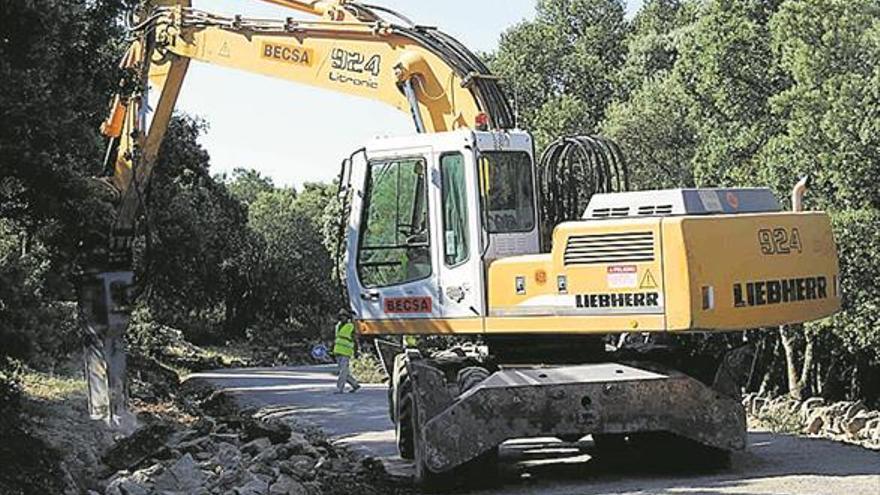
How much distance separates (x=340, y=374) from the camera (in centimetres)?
2366

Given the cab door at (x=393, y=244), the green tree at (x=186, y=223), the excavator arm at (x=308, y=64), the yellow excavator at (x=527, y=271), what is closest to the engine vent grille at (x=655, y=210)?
the yellow excavator at (x=527, y=271)

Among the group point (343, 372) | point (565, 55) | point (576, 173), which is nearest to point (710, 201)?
point (576, 173)

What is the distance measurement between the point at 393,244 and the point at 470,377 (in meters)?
1.57

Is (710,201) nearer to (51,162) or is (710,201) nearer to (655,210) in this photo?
(655,210)

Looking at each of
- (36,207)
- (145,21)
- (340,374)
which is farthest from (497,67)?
(36,207)

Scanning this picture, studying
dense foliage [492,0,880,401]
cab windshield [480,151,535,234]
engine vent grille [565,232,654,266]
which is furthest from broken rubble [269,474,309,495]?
dense foliage [492,0,880,401]

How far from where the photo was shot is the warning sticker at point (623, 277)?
10727 mm

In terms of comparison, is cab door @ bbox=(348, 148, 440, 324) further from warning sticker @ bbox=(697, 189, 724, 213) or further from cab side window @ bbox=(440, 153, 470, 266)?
warning sticker @ bbox=(697, 189, 724, 213)

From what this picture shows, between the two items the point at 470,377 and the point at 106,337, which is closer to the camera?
the point at 470,377

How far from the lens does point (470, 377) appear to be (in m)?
11.5

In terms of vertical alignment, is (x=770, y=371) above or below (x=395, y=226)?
below

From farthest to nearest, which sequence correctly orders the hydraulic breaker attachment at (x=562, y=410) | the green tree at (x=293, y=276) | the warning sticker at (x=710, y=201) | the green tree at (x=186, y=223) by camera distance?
the green tree at (x=293, y=276) → the green tree at (x=186, y=223) → the warning sticker at (x=710, y=201) → the hydraulic breaker attachment at (x=562, y=410)

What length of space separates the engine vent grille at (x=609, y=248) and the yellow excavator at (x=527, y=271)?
0.01 meters

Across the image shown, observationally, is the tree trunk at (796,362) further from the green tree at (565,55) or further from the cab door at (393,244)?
the green tree at (565,55)
